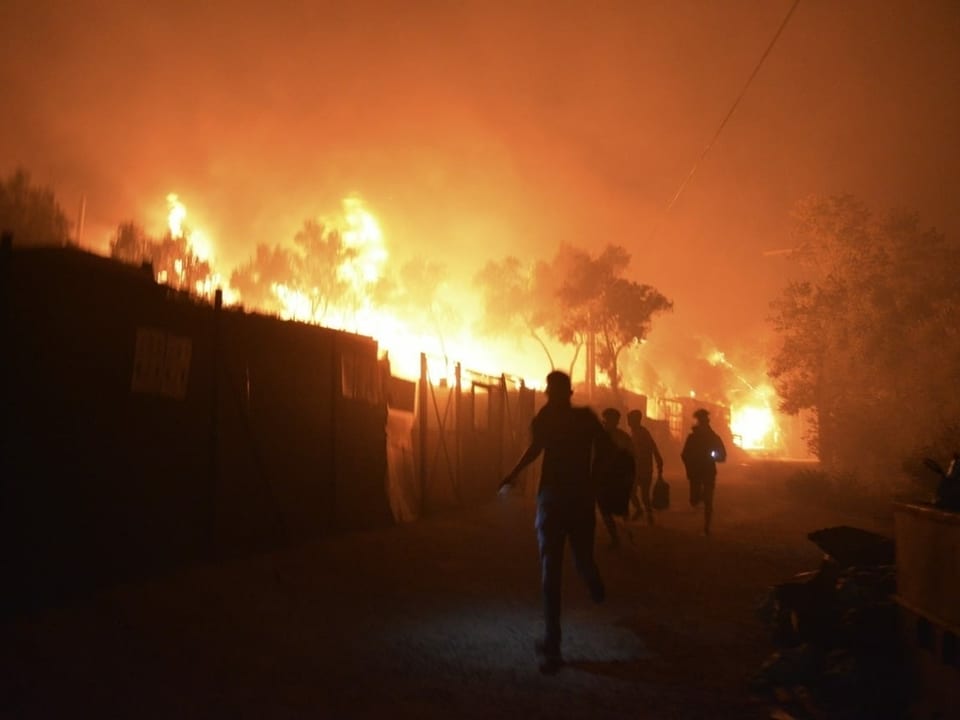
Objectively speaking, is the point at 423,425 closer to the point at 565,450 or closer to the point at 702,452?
the point at 702,452

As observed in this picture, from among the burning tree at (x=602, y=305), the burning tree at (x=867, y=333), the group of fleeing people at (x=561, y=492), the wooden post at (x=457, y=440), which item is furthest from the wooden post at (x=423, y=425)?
the burning tree at (x=602, y=305)

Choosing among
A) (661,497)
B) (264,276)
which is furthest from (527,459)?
(264,276)

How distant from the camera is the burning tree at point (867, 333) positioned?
3040 centimetres

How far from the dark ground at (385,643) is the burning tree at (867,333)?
2507cm

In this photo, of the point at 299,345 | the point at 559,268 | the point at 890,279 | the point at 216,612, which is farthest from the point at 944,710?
the point at 559,268

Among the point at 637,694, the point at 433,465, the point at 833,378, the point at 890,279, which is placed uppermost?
the point at 890,279

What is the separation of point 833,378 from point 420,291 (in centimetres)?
3452

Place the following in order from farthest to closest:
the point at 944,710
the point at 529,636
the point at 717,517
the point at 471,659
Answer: the point at 717,517 < the point at 529,636 < the point at 471,659 < the point at 944,710

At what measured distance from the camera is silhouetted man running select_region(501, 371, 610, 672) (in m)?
5.00

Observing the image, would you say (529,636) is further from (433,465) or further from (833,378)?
(833,378)

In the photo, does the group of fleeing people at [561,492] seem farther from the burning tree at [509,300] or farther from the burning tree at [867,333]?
the burning tree at [509,300]

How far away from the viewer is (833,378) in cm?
3662

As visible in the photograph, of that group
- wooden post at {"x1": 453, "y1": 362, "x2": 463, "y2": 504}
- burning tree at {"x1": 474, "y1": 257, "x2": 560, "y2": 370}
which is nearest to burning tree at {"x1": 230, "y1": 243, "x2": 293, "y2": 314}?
burning tree at {"x1": 474, "y1": 257, "x2": 560, "y2": 370}

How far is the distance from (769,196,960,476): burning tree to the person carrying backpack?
20.1 m
